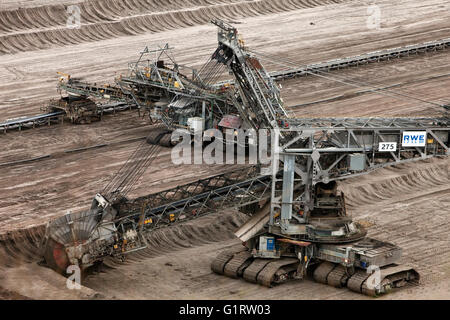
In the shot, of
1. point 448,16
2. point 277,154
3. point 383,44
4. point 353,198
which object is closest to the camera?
point 277,154

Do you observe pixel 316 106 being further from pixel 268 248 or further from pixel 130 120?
pixel 268 248

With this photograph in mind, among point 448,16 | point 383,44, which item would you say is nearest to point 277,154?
point 383,44

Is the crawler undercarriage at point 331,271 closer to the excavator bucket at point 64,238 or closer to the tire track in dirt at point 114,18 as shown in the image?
the excavator bucket at point 64,238

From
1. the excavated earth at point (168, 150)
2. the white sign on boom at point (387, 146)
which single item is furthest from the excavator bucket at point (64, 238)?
the white sign on boom at point (387, 146)

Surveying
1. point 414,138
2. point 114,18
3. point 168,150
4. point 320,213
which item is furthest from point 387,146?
point 114,18

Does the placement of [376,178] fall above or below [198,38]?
below

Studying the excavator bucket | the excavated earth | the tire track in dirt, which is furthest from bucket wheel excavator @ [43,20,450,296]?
the tire track in dirt
